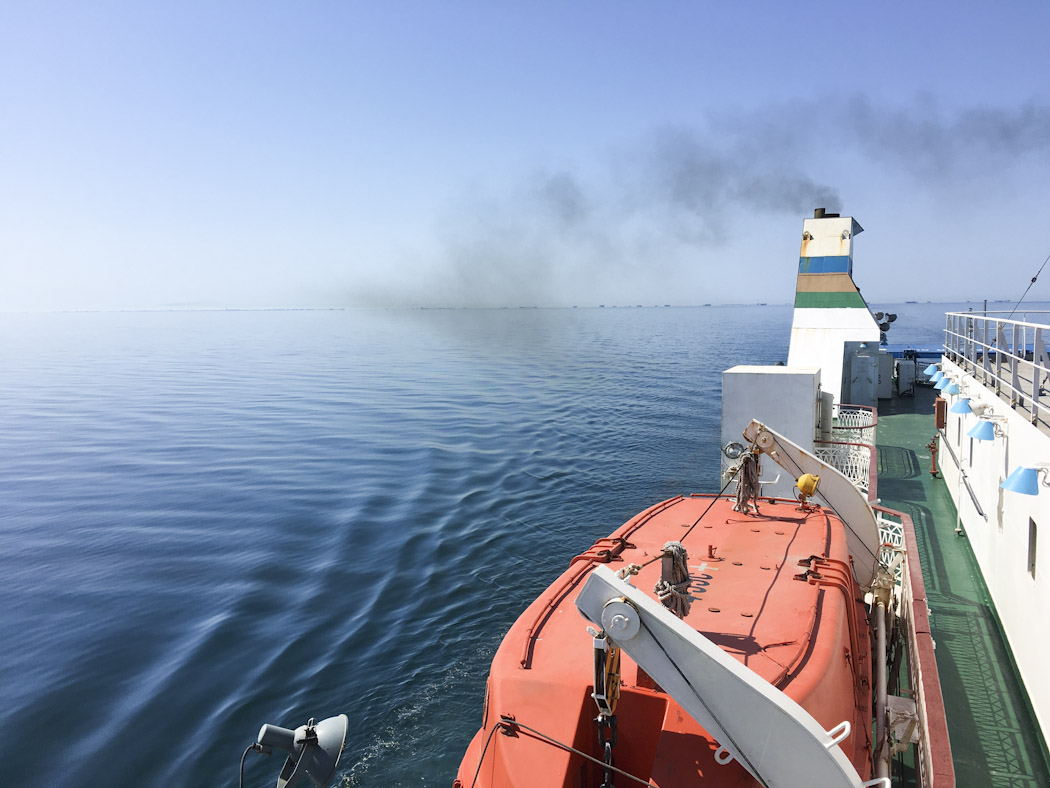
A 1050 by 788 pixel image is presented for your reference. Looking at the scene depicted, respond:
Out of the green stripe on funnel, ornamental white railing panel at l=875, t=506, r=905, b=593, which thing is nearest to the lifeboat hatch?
ornamental white railing panel at l=875, t=506, r=905, b=593

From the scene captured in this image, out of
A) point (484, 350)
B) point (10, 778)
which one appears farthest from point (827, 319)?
point (484, 350)

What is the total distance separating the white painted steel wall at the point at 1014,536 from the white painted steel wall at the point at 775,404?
9.47ft

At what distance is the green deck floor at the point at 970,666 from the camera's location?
7.25 m

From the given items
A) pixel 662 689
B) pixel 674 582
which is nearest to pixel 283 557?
pixel 674 582

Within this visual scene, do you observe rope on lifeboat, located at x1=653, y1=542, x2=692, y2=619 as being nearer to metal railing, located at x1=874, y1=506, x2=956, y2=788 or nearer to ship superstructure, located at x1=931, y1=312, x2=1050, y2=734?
metal railing, located at x1=874, y1=506, x2=956, y2=788

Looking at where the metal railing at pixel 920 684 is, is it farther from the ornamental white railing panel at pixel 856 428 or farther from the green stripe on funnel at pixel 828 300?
the green stripe on funnel at pixel 828 300

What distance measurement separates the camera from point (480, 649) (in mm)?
11000

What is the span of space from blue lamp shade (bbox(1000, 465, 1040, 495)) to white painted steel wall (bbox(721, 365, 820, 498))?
7.08 m

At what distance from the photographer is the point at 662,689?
4297 mm

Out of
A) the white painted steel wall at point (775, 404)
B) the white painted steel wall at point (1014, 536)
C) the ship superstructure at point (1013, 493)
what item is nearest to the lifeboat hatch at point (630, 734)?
the ship superstructure at point (1013, 493)

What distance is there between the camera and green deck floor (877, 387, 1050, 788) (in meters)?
7.25

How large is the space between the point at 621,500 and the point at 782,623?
547 inches

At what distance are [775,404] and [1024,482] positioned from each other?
7.69m

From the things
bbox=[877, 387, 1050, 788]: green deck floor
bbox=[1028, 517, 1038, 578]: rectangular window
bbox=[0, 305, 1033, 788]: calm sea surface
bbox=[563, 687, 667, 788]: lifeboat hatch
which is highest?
bbox=[1028, 517, 1038, 578]: rectangular window
